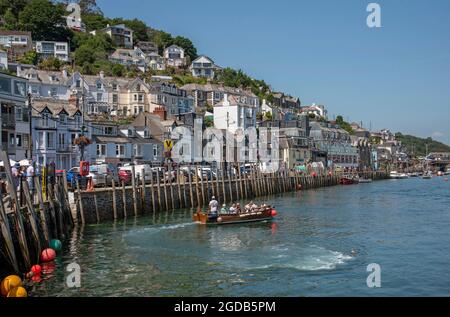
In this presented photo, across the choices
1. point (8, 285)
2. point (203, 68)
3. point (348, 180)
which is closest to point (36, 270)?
point (8, 285)

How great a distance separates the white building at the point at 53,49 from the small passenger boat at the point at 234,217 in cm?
11980

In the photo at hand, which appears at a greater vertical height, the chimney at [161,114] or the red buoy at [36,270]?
the chimney at [161,114]

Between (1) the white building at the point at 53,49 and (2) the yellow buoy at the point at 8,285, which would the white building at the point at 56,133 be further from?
(1) the white building at the point at 53,49

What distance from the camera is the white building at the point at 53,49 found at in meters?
152

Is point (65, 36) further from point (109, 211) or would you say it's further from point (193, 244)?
point (193, 244)

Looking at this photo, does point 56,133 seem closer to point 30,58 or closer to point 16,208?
point 16,208

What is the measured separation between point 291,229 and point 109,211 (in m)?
15.6

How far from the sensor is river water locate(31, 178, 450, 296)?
23.6 m

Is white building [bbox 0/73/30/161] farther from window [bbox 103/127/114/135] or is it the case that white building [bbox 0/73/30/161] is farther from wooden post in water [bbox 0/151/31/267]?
wooden post in water [bbox 0/151/31/267]

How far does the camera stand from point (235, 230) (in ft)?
136

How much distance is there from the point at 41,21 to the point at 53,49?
1634cm

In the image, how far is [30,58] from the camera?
134 metres

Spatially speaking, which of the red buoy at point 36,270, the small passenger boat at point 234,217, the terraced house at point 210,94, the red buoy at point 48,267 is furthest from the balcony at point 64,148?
the terraced house at point 210,94

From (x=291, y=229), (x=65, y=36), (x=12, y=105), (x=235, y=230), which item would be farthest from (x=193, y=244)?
(x=65, y=36)
